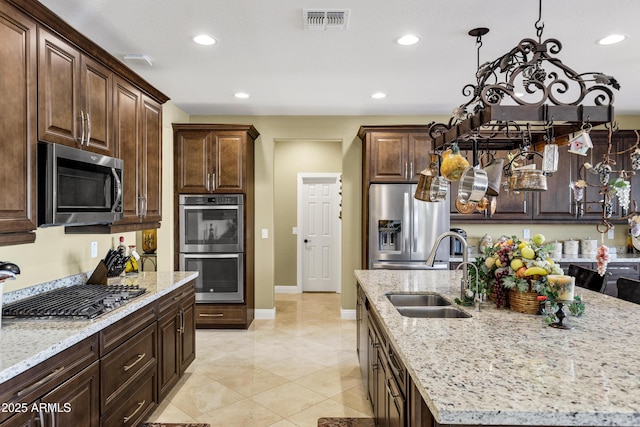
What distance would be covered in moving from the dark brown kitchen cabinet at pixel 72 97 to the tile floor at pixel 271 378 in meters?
1.93

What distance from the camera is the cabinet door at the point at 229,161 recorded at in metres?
4.66

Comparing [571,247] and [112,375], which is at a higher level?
[571,247]

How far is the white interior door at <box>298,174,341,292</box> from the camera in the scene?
6875 millimetres

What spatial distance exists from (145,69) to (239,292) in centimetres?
257

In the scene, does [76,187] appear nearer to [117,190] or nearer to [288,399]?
[117,190]

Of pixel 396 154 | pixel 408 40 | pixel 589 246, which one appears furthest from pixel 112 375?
pixel 589 246

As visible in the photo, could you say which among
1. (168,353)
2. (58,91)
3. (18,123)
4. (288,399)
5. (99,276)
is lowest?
(288,399)

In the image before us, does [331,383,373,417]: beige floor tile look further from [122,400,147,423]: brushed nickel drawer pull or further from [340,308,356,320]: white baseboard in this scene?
[340,308,356,320]: white baseboard

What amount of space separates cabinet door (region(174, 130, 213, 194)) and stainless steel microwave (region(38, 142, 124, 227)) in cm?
201

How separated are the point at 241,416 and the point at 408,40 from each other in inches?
115

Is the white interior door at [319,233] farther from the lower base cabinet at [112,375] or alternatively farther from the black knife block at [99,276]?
the black knife block at [99,276]

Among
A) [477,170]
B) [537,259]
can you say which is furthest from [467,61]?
[537,259]

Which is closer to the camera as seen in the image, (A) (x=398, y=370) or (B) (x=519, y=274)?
(A) (x=398, y=370)

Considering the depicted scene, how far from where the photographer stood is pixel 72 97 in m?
2.20
